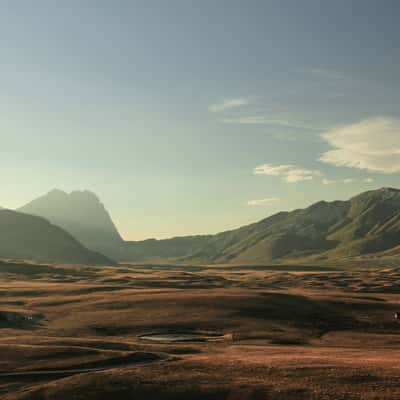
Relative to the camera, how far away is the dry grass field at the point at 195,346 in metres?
41.6

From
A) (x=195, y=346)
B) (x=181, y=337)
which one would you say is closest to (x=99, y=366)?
(x=195, y=346)

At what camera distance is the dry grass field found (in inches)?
1638

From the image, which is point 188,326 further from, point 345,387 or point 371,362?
point 345,387

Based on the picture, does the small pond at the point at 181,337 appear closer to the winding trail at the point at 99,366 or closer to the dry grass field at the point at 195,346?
the dry grass field at the point at 195,346

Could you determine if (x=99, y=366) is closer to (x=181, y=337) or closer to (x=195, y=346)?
(x=195, y=346)

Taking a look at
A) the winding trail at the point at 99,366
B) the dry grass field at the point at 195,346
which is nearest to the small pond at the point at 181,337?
the dry grass field at the point at 195,346

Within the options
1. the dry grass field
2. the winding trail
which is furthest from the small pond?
the winding trail

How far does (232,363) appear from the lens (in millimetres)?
48031

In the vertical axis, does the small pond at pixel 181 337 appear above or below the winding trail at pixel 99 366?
below

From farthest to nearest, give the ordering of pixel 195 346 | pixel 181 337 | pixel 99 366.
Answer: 1. pixel 181 337
2. pixel 195 346
3. pixel 99 366

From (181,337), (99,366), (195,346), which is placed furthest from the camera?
(181,337)

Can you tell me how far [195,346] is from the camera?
2408 inches

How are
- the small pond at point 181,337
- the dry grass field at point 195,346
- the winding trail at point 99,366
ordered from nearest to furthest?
1. the dry grass field at point 195,346
2. the winding trail at point 99,366
3. the small pond at point 181,337

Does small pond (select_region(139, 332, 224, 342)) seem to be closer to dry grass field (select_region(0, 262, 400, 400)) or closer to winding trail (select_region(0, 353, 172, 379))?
dry grass field (select_region(0, 262, 400, 400))
